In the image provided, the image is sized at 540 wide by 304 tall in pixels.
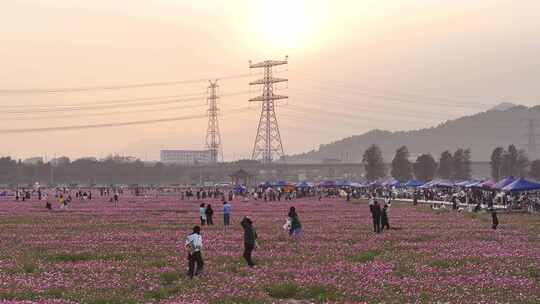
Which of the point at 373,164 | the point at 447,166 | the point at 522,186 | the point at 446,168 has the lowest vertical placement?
the point at 522,186

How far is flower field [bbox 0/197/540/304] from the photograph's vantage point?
1880cm

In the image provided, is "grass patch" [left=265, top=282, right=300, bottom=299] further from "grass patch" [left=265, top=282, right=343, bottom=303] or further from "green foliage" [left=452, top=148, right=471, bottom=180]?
"green foliage" [left=452, top=148, right=471, bottom=180]

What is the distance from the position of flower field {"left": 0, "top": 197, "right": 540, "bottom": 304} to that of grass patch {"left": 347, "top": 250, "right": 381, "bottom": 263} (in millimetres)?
46

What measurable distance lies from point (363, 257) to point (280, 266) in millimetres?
3930

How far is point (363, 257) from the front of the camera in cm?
2700

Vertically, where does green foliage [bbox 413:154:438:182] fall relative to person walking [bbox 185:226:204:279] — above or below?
above

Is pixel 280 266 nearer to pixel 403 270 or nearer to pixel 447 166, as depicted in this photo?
pixel 403 270

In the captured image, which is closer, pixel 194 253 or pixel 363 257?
pixel 194 253

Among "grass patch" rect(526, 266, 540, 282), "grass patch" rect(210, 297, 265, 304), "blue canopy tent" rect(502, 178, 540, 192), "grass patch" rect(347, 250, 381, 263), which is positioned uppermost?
"blue canopy tent" rect(502, 178, 540, 192)

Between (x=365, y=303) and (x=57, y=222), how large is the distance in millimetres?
35356

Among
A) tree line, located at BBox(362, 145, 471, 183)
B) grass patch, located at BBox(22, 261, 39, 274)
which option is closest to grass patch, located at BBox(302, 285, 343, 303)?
grass patch, located at BBox(22, 261, 39, 274)

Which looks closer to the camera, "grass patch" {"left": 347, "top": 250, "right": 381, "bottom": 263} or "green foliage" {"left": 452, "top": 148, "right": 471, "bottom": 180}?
"grass patch" {"left": 347, "top": 250, "right": 381, "bottom": 263}

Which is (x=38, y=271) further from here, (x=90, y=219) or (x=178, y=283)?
(x=90, y=219)

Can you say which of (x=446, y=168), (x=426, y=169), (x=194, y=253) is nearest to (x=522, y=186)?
(x=194, y=253)
